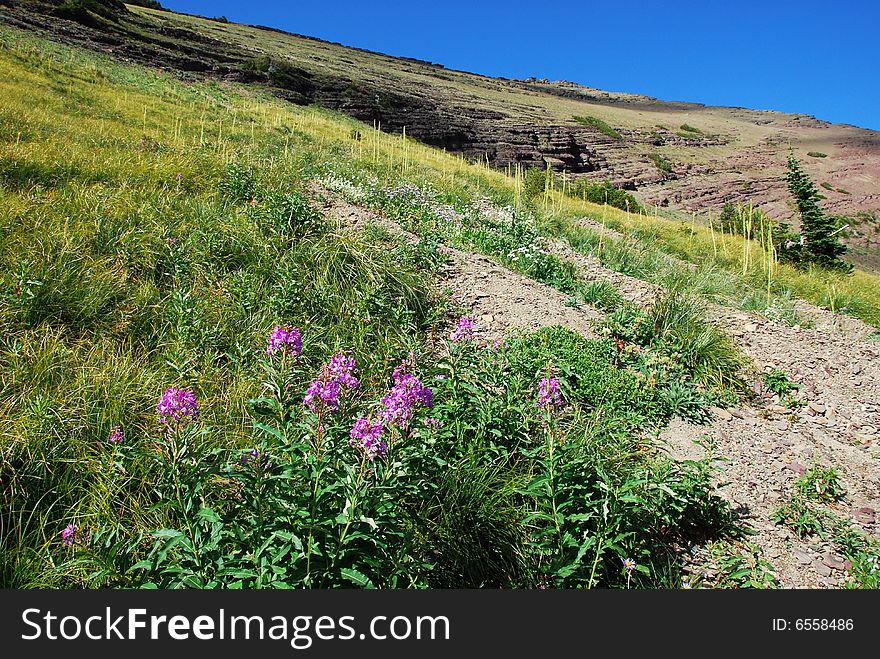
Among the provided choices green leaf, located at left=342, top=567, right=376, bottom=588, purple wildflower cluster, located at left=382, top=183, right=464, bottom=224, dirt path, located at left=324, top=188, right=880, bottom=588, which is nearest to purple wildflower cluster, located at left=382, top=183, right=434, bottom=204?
purple wildflower cluster, located at left=382, top=183, right=464, bottom=224

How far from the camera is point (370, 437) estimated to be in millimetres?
1917

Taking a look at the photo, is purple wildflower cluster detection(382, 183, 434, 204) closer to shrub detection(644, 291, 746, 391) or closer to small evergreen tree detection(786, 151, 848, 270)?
shrub detection(644, 291, 746, 391)

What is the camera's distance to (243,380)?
3.35 meters

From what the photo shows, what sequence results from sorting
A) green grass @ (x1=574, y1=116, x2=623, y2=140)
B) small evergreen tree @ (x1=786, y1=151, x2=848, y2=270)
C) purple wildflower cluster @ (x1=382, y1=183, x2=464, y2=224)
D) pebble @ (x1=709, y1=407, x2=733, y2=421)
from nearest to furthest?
pebble @ (x1=709, y1=407, x2=733, y2=421) < purple wildflower cluster @ (x1=382, y1=183, x2=464, y2=224) < small evergreen tree @ (x1=786, y1=151, x2=848, y2=270) < green grass @ (x1=574, y1=116, x2=623, y2=140)

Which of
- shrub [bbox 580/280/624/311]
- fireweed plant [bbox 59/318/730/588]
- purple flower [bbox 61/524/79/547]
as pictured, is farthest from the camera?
shrub [bbox 580/280/624/311]

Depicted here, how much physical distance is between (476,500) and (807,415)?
3.74 meters

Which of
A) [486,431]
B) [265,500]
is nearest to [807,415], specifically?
[486,431]

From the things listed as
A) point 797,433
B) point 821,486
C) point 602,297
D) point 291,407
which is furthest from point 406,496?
point 602,297

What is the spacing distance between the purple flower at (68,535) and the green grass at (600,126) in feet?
191

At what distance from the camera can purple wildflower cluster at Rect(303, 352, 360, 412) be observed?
200 cm

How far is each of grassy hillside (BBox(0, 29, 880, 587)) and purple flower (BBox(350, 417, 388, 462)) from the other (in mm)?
18

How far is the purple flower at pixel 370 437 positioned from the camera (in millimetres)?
1914

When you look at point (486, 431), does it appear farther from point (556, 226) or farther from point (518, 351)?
point (556, 226)

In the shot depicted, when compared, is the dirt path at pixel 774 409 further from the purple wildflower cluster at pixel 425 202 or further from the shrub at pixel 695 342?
the purple wildflower cluster at pixel 425 202
